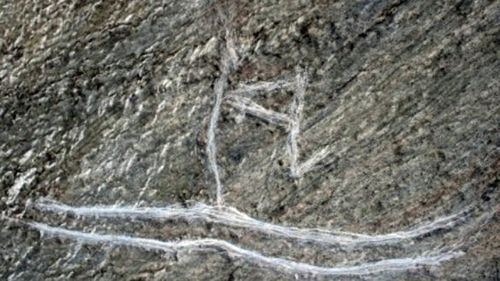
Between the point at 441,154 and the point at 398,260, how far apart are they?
0.20 metres

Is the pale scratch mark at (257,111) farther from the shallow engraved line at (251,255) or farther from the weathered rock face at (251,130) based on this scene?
the shallow engraved line at (251,255)

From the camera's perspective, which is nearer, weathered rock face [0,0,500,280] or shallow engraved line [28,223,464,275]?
weathered rock face [0,0,500,280]

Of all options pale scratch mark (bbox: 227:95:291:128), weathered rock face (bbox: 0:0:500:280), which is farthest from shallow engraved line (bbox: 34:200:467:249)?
pale scratch mark (bbox: 227:95:291:128)

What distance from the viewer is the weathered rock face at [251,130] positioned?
1.37 meters

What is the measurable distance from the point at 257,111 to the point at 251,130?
0.12 ft

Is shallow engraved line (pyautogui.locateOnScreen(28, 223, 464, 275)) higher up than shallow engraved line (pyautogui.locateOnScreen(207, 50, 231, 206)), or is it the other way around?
shallow engraved line (pyautogui.locateOnScreen(207, 50, 231, 206))

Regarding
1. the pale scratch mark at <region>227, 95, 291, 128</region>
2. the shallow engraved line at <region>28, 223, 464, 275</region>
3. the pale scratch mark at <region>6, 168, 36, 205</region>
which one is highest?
the pale scratch mark at <region>227, 95, 291, 128</region>

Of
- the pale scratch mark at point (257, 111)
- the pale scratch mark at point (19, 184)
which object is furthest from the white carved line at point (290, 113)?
the pale scratch mark at point (19, 184)

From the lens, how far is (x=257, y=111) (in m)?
1.41

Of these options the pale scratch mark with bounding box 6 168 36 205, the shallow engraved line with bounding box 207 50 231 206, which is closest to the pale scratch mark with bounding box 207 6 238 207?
the shallow engraved line with bounding box 207 50 231 206

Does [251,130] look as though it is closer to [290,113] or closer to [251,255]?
[290,113]

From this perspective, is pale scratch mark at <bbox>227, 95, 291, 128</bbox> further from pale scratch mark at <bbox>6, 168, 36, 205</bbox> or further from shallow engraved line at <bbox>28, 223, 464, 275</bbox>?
pale scratch mark at <bbox>6, 168, 36, 205</bbox>

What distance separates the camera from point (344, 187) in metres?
1.46

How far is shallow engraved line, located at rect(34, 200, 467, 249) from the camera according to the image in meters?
1.46
